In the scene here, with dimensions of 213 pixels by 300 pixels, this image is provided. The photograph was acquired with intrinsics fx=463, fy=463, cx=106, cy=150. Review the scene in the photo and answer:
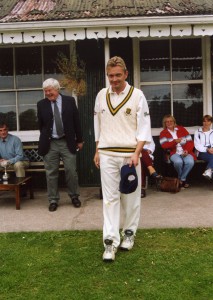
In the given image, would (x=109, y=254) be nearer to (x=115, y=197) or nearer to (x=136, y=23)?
(x=115, y=197)

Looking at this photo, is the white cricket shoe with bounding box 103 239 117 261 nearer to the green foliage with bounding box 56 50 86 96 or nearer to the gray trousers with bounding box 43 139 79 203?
the gray trousers with bounding box 43 139 79 203

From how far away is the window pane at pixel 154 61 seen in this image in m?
8.34

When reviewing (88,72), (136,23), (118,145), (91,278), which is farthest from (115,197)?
(88,72)

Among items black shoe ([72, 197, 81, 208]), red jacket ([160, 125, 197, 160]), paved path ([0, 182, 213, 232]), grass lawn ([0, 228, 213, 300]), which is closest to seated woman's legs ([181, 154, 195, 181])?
red jacket ([160, 125, 197, 160])

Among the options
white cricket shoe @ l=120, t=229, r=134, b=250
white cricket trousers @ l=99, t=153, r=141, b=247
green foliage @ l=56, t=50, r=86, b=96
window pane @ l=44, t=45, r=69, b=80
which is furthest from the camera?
→ window pane @ l=44, t=45, r=69, b=80

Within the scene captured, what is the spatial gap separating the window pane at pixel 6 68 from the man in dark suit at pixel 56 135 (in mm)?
2083

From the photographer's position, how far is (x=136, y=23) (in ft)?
22.4

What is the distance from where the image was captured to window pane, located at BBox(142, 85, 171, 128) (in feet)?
27.6

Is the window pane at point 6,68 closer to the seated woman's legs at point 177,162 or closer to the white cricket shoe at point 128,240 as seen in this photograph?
the seated woman's legs at point 177,162

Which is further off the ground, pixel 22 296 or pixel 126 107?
pixel 126 107

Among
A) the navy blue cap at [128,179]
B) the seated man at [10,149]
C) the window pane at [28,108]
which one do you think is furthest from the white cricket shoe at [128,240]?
the window pane at [28,108]

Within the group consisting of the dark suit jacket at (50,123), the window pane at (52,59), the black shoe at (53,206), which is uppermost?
the window pane at (52,59)

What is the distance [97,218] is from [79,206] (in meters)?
0.74

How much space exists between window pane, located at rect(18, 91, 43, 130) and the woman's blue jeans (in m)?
2.63
